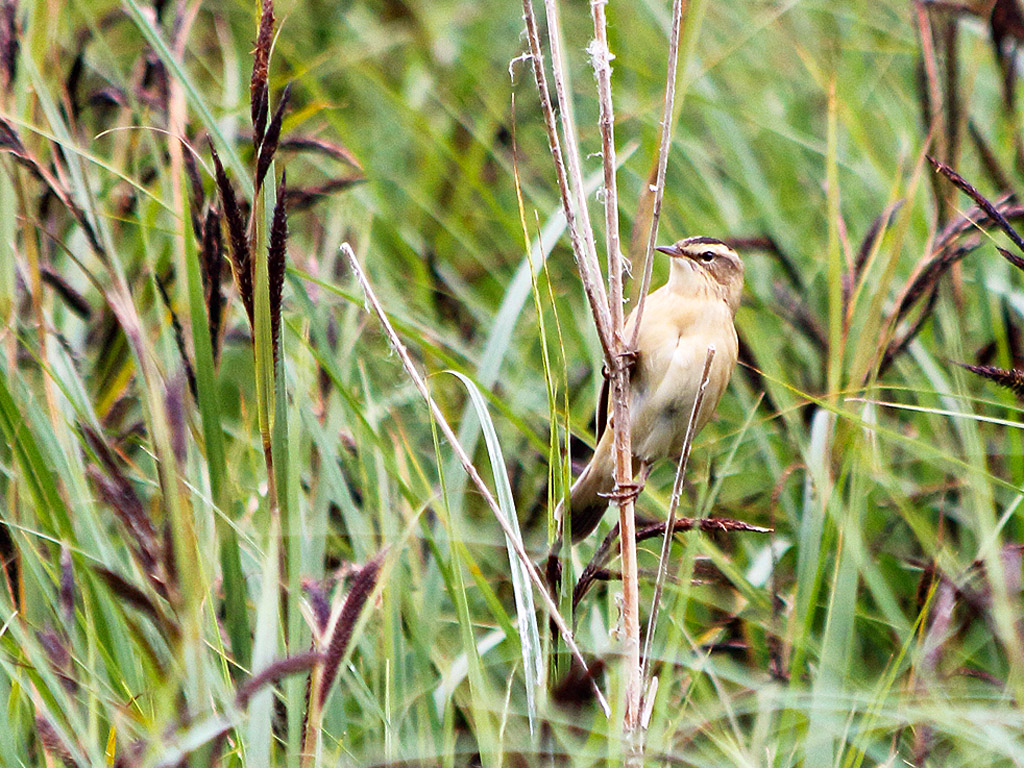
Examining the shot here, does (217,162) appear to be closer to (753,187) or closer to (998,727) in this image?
(998,727)

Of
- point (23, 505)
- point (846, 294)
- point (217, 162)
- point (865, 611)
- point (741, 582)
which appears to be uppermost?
point (217, 162)

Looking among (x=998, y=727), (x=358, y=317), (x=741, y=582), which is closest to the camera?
(x=998, y=727)

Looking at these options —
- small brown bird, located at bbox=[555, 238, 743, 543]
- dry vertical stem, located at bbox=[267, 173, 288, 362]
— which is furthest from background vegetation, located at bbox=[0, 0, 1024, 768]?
small brown bird, located at bbox=[555, 238, 743, 543]

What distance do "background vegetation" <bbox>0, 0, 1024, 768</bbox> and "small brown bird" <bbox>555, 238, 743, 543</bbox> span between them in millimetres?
127

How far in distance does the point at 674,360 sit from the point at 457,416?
670 mm

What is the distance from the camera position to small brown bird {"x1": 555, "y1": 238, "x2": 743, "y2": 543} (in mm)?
2811

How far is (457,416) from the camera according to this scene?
124 inches

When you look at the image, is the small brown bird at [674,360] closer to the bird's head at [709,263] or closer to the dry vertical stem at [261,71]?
the bird's head at [709,263]

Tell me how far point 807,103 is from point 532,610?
3338mm

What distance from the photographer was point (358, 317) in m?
3.08

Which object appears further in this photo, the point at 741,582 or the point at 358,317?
the point at 358,317

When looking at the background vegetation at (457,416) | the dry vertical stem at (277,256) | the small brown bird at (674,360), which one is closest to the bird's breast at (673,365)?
the small brown bird at (674,360)

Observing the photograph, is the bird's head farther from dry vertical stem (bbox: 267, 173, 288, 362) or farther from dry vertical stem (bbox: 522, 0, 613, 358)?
dry vertical stem (bbox: 267, 173, 288, 362)

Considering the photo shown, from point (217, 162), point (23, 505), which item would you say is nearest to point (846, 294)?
point (217, 162)
